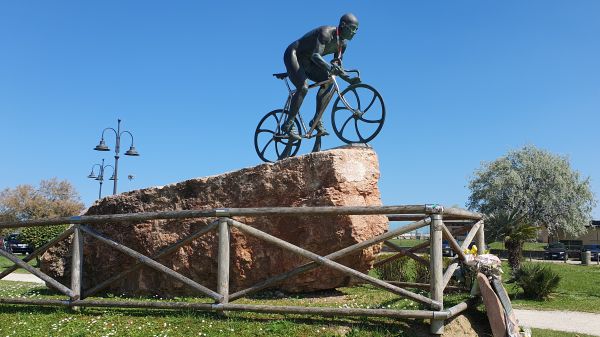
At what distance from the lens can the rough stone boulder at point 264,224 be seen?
9031mm

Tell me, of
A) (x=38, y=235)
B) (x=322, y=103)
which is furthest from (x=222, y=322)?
(x=38, y=235)

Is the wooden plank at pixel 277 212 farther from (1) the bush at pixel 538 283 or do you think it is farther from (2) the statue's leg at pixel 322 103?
(1) the bush at pixel 538 283

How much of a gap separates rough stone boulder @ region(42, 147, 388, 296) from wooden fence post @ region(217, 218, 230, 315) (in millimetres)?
1635

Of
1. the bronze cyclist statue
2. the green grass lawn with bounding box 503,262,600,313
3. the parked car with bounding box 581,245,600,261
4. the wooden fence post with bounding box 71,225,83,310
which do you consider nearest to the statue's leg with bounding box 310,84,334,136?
the bronze cyclist statue

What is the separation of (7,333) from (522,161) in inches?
1752

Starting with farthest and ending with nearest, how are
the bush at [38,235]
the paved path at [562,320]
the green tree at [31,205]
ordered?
1. the green tree at [31,205]
2. the bush at [38,235]
3. the paved path at [562,320]

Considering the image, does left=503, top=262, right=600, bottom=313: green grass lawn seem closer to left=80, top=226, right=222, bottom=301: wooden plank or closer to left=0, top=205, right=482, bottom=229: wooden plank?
left=0, top=205, right=482, bottom=229: wooden plank

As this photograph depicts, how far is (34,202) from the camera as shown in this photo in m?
53.5

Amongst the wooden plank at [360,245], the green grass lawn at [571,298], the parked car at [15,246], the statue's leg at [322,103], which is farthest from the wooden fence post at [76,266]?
the parked car at [15,246]

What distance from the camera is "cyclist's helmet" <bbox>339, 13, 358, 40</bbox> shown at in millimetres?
10156

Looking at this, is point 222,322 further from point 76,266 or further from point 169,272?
point 76,266

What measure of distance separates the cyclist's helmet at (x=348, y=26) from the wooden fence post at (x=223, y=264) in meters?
4.58

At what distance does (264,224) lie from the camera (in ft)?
31.0

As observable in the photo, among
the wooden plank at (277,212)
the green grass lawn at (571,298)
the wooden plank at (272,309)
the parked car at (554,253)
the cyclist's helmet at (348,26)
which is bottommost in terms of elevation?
the green grass lawn at (571,298)
